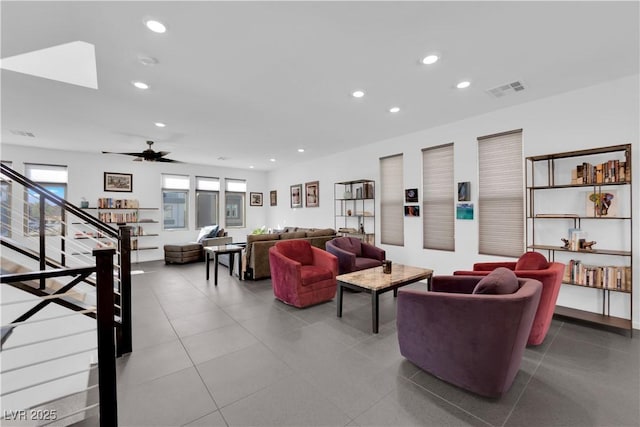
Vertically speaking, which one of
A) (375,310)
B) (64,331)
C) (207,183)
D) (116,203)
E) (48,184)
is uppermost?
(207,183)

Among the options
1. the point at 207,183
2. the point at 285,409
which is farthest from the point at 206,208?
the point at 285,409

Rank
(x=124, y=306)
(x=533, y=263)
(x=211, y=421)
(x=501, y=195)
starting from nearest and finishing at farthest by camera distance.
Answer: (x=211, y=421), (x=124, y=306), (x=533, y=263), (x=501, y=195)

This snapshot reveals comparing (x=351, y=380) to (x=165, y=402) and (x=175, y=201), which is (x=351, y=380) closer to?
(x=165, y=402)

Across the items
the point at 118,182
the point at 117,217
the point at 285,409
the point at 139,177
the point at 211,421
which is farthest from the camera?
the point at 139,177

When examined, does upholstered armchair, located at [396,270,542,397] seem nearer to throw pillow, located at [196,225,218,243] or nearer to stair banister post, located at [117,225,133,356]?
stair banister post, located at [117,225,133,356]

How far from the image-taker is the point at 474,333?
1.91 metres

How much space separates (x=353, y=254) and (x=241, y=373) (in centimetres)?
245

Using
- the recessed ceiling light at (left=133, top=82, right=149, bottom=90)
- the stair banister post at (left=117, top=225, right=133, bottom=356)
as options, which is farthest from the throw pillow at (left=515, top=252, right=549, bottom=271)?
the recessed ceiling light at (left=133, top=82, right=149, bottom=90)

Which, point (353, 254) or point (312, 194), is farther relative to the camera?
point (312, 194)

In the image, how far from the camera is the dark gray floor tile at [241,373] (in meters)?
2.04

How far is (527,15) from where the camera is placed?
6.97 ft

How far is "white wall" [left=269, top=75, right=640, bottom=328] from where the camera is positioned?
3.10 meters

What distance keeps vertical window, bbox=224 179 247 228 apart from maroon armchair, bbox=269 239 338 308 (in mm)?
5276

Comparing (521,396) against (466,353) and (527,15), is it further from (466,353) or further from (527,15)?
(527,15)
